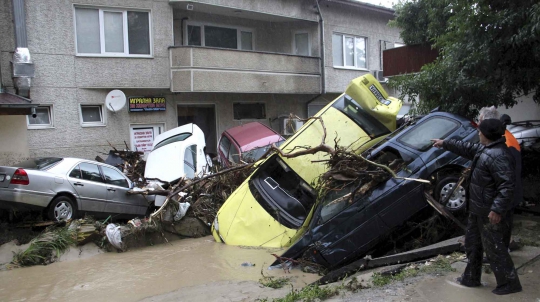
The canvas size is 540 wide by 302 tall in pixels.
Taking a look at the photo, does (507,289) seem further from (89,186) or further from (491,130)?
(89,186)

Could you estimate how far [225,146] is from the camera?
1158cm

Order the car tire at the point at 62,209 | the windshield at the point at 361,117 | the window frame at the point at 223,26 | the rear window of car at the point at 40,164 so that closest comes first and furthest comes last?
1. the windshield at the point at 361,117
2. the car tire at the point at 62,209
3. the rear window of car at the point at 40,164
4. the window frame at the point at 223,26

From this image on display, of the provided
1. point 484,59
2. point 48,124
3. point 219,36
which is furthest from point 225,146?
point 484,59

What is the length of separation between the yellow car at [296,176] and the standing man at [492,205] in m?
2.44

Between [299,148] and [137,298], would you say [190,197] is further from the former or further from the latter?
[137,298]

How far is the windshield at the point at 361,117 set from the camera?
7332mm


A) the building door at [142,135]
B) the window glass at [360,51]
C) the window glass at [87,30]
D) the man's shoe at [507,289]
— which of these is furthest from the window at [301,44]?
the man's shoe at [507,289]

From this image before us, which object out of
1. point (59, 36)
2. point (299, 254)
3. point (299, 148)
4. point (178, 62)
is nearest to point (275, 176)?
point (299, 148)

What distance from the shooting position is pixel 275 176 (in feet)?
23.9

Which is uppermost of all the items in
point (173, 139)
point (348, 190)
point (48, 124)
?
point (48, 124)

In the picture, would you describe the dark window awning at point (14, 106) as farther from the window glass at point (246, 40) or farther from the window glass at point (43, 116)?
the window glass at point (246, 40)

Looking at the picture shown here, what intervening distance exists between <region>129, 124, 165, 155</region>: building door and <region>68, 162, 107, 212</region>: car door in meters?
4.42

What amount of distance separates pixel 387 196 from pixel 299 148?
1.88 m

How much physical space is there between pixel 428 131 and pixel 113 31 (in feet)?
31.6
